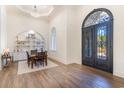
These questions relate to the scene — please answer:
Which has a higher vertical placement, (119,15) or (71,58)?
(119,15)

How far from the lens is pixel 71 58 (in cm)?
598

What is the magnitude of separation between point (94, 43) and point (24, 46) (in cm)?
546

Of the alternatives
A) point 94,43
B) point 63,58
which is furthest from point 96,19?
point 63,58

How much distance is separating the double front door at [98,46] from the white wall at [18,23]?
4.34 meters

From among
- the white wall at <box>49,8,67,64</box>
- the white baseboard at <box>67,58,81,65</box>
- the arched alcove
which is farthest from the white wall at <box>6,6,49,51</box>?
the white baseboard at <box>67,58,81,65</box>

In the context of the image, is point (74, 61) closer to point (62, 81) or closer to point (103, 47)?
point (103, 47)

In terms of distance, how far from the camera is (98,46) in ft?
15.5

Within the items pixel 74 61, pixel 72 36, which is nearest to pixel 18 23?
pixel 72 36

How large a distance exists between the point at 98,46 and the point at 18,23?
6.06 meters

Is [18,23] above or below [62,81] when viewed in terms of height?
above

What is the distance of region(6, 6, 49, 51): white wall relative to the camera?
289 inches

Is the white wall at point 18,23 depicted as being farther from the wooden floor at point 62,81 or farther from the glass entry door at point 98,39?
the wooden floor at point 62,81
